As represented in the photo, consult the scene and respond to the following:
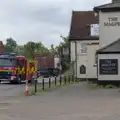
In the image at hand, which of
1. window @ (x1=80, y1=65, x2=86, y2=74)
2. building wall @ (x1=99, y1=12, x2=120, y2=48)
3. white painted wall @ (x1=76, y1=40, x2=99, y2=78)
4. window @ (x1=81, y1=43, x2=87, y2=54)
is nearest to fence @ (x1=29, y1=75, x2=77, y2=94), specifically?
white painted wall @ (x1=76, y1=40, x2=99, y2=78)

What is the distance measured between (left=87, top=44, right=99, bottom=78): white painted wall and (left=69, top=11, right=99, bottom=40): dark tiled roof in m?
8.11

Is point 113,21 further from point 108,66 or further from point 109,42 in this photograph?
point 108,66

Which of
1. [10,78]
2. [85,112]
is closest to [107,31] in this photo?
[10,78]

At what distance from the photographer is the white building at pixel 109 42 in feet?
109

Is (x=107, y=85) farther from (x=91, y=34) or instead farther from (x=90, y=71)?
(x=91, y=34)

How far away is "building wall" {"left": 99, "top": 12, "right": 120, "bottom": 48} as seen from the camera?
37062 millimetres

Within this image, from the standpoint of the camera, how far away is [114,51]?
33.2 meters

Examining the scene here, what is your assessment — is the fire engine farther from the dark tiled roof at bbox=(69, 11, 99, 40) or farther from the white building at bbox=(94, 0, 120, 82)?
the dark tiled roof at bbox=(69, 11, 99, 40)

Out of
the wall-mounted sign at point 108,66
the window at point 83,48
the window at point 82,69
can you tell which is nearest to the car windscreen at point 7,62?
the wall-mounted sign at point 108,66

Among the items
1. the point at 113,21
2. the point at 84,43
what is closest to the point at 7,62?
the point at 113,21

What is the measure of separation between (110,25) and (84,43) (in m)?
→ 22.5

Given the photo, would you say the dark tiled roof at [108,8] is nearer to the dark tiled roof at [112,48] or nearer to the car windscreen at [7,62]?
the dark tiled roof at [112,48]

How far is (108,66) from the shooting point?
1308 inches

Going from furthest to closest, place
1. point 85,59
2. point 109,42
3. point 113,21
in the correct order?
point 85,59 < point 109,42 < point 113,21
